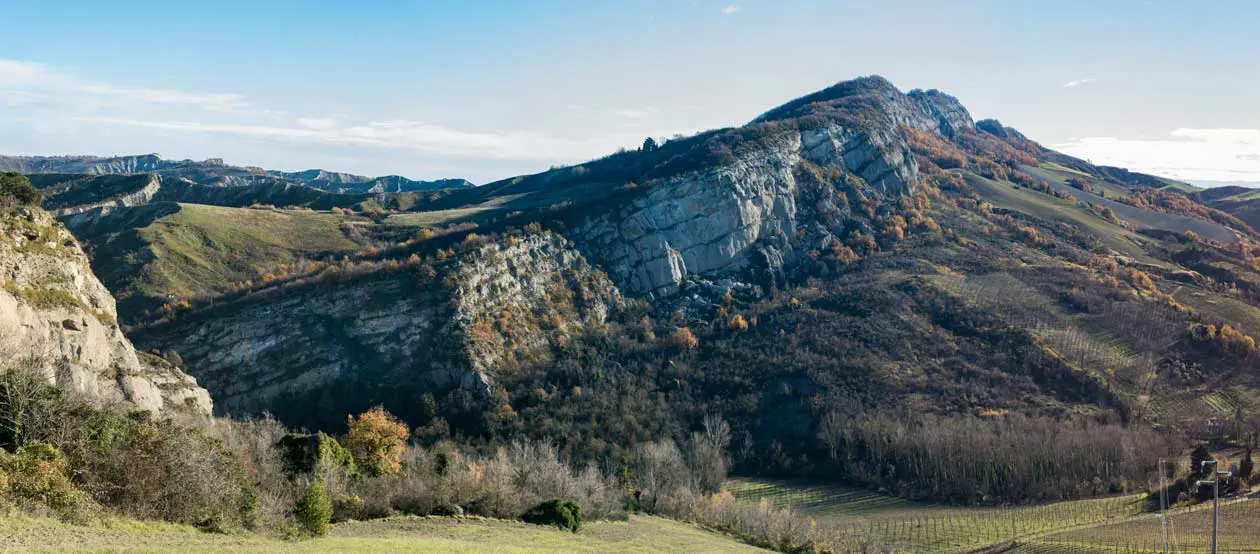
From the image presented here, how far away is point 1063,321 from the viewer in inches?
4811

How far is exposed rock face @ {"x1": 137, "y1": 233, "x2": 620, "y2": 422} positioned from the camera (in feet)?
317

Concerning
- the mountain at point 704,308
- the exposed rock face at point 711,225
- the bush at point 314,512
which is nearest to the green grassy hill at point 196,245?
the mountain at point 704,308

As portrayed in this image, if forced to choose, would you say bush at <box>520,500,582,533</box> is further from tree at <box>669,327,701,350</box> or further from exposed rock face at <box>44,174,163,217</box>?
exposed rock face at <box>44,174,163,217</box>

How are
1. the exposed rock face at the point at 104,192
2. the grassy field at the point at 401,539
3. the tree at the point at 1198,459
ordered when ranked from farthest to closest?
the exposed rock face at the point at 104,192 → the tree at the point at 1198,459 → the grassy field at the point at 401,539

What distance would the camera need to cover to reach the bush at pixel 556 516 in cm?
5203

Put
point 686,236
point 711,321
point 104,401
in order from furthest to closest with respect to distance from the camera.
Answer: point 686,236
point 711,321
point 104,401

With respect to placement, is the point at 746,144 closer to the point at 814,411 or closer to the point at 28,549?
the point at 814,411

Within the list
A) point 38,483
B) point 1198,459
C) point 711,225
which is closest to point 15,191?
point 38,483

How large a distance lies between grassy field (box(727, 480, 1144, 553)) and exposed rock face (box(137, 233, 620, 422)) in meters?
42.4

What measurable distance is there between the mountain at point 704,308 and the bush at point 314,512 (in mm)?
60769

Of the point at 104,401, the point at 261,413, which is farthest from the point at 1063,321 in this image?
the point at 104,401

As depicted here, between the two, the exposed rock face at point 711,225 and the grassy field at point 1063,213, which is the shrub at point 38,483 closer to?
the exposed rock face at point 711,225

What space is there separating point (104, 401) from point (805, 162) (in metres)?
151

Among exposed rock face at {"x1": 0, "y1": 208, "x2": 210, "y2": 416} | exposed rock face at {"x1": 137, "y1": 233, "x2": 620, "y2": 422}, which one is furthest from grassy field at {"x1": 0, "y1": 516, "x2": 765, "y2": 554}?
exposed rock face at {"x1": 137, "y1": 233, "x2": 620, "y2": 422}
